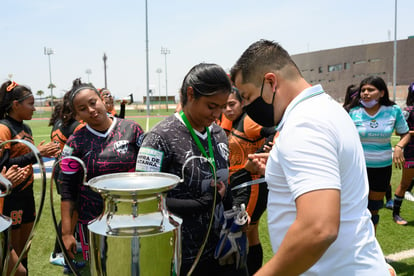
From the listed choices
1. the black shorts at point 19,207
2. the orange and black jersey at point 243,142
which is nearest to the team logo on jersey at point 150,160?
the orange and black jersey at point 243,142

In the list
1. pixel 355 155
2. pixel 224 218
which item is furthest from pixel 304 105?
pixel 224 218

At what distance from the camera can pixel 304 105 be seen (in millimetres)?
1223

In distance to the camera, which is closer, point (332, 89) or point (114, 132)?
point (114, 132)

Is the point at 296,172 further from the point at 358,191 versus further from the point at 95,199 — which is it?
the point at 95,199

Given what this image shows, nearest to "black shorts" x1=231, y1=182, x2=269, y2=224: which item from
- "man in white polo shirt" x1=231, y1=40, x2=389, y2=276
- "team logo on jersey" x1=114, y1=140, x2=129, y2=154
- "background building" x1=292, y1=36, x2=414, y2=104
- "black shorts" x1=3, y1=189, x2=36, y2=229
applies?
"team logo on jersey" x1=114, y1=140, x2=129, y2=154

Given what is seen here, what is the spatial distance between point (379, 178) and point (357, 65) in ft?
211

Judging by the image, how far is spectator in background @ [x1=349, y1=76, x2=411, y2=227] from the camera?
4164 mm

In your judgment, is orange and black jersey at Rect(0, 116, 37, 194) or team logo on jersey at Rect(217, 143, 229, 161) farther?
orange and black jersey at Rect(0, 116, 37, 194)

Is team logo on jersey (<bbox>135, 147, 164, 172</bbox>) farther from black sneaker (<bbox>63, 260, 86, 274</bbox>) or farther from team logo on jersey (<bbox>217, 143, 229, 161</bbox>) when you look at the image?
black sneaker (<bbox>63, 260, 86, 274</bbox>)

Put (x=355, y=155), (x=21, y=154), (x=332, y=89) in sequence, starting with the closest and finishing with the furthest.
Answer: (x=355, y=155) < (x=21, y=154) < (x=332, y=89)

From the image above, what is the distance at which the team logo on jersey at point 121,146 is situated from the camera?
2672mm

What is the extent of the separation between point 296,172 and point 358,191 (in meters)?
0.33

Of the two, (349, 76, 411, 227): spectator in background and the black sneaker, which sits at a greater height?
(349, 76, 411, 227): spectator in background

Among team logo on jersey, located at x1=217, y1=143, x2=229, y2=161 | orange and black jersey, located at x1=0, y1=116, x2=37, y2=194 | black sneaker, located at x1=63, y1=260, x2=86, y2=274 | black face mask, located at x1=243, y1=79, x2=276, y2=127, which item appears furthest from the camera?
black sneaker, located at x1=63, y1=260, x2=86, y2=274
